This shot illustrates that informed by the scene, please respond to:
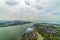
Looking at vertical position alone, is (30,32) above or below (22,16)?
below

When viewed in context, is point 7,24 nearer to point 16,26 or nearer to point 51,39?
point 16,26

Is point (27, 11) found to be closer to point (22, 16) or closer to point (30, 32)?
point (22, 16)

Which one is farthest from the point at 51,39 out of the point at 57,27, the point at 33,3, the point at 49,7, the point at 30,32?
the point at 33,3

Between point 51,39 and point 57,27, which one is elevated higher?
point 57,27

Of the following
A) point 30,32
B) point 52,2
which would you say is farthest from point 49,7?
point 30,32

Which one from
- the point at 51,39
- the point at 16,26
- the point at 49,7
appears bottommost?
the point at 51,39

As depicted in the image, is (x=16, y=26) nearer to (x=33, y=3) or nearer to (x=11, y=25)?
(x=11, y=25)

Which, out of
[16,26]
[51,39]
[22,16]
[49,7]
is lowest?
[51,39]
